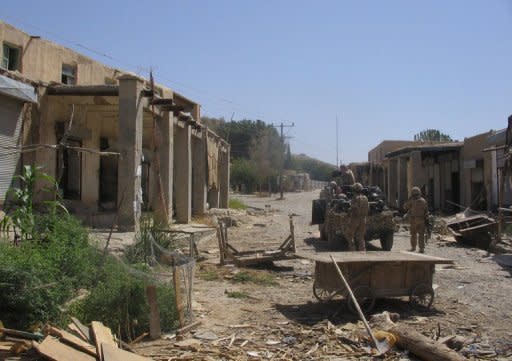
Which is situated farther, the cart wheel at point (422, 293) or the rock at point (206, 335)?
the cart wheel at point (422, 293)

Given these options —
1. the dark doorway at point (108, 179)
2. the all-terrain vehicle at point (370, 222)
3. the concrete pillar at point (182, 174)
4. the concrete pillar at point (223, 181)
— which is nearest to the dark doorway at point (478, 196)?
the all-terrain vehicle at point (370, 222)

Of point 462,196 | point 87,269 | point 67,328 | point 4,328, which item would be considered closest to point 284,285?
point 87,269

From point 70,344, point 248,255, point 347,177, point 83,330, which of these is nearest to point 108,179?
point 347,177

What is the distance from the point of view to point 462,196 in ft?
83.0

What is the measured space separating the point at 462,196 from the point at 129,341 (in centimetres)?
2231

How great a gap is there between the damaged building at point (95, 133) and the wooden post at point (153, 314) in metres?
4.22

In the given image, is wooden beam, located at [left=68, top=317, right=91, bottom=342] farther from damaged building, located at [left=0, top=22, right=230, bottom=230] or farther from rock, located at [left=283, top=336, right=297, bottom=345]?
damaged building, located at [left=0, top=22, right=230, bottom=230]

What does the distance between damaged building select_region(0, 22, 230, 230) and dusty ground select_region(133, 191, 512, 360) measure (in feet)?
9.32

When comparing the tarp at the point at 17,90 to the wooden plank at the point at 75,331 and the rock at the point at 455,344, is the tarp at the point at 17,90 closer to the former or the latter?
the wooden plank at the point at 75,331

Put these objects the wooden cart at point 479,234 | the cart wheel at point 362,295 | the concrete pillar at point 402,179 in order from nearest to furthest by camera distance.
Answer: the cart wheel at point 362,295 → the wooden cart at point 479,234 → the concrete pillar at point 402,179

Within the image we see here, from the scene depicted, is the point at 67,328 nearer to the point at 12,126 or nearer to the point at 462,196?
the point at 12,126

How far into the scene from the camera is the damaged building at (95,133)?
1188cm

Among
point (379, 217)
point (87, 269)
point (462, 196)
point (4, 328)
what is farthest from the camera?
point (462, 196)

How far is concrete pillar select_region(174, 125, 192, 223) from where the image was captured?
1644 cm
